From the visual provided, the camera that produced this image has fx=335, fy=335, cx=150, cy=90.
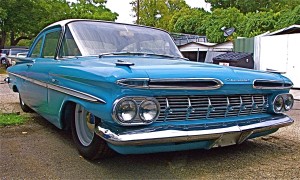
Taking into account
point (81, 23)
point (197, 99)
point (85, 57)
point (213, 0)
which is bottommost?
point (197, 99)

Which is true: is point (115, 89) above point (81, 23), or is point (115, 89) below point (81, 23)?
below

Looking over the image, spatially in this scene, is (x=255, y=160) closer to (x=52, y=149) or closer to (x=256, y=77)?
(x=256, y=77)

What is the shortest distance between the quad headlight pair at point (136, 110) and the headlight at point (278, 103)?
1.51 m

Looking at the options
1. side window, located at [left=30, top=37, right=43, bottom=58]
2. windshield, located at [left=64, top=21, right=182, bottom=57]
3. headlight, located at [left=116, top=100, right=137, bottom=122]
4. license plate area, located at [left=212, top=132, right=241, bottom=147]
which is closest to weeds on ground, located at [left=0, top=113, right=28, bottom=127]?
side window, located at [left=30, top=37, right=43, bottom=58]

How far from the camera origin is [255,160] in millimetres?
3590

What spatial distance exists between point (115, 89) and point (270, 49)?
1208 cm

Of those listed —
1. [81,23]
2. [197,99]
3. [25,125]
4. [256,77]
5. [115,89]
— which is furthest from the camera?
[25,125]

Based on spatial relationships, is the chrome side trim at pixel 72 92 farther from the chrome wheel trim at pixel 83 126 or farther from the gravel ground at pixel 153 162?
the gravel ground at pixel 153 162

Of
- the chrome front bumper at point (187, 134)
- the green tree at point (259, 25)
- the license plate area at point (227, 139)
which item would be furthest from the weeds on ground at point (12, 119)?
the green tree at point (259, 25)

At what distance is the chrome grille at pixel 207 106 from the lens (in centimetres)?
291

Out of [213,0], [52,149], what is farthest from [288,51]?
[213,0]

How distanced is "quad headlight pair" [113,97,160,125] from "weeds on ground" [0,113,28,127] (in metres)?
3.24

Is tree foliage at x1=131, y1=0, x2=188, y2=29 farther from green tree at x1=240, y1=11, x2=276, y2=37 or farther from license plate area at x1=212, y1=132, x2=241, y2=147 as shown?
license plate area at x1=212, y1=132, x2=241, y2=147

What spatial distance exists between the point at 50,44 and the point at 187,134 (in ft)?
9.30
